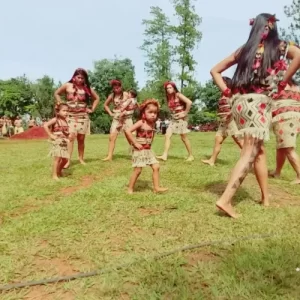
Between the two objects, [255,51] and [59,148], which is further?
[59,148]

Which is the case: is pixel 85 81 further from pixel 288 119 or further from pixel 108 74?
pixel 108 74

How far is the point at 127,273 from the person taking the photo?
3.41 m

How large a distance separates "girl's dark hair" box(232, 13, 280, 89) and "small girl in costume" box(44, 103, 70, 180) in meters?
3.95

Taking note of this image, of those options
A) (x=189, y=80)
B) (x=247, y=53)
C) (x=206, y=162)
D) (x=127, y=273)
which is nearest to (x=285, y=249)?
(x=127, y=273)

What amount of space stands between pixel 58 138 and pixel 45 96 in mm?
51347

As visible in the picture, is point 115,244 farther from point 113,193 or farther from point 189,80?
point 189,80

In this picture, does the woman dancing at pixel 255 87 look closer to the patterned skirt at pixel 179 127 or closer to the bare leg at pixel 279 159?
the bare leg at pixel 279 159

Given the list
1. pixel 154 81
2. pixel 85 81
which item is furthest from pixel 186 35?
pixel 85 81

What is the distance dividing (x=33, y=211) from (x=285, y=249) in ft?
10.8

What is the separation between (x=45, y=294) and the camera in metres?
3.21

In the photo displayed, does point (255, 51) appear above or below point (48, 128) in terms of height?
above

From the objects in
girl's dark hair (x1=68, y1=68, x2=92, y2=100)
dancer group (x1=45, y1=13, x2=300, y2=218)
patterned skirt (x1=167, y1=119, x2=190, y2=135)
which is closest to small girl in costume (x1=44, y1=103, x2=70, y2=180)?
dancer group (x1=45, y1=13, x2=300, y2=218)

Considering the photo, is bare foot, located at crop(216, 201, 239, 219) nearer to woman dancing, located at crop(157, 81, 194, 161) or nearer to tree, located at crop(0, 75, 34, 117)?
woman dancing, located at crop(157, 81, 194, 161)

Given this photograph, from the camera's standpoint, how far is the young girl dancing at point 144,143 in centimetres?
622
